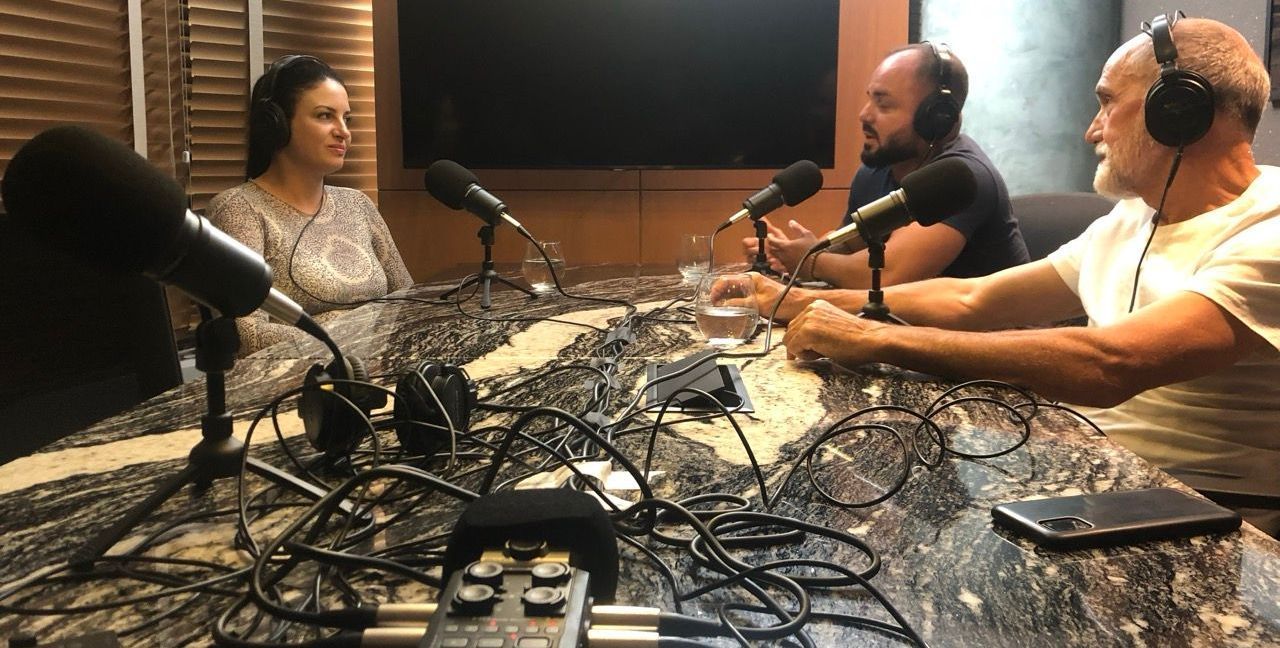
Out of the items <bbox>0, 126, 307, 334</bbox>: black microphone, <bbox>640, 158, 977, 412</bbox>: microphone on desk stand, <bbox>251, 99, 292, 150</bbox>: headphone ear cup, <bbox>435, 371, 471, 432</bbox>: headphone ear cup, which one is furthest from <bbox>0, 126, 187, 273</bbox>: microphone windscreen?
<bbox>251, 99, 292, 150</bbox>: headphone ear cup

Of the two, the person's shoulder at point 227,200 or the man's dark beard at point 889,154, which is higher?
the man's dark beard at point 889,154

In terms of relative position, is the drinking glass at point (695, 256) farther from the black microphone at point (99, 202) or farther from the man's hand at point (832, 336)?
the black microphone at point (99, 202)

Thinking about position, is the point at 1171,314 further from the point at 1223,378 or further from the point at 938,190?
the point at 938,190

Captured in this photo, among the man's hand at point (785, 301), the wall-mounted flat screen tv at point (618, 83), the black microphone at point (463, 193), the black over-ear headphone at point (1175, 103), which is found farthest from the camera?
the wall-mounted flat screen tv at point (618, 83)

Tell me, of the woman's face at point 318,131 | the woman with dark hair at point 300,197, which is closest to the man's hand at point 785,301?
the woman with dark hair at point 300,197

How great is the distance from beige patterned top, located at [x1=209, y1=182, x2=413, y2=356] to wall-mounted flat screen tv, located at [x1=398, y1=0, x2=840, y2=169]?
1178 mm

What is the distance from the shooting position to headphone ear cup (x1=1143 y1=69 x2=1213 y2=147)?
1385mm

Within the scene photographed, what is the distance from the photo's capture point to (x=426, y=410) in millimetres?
905

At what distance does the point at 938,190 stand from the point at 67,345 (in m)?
1.23

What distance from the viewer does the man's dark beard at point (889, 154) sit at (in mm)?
2783

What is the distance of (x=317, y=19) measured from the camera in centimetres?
366

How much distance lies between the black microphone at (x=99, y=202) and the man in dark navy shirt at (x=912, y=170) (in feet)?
5.95

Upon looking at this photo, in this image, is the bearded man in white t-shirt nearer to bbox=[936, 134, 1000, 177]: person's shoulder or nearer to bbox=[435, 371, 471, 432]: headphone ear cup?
bbox=[435, 371, 471, 432]: headphone ear cup

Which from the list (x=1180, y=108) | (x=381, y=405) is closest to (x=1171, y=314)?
(x=1180, y=108)
